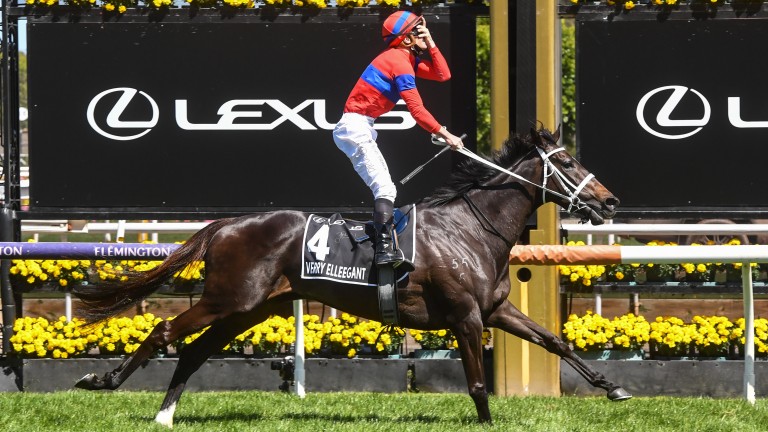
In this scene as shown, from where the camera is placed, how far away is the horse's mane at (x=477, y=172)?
21.9 ft

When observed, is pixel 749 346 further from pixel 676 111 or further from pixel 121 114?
pixel 121 114

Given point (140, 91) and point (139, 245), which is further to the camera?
point (140, 91)

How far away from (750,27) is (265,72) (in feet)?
10.4

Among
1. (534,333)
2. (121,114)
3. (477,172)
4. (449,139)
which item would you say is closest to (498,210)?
(477,172)

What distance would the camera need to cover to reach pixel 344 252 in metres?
6.39

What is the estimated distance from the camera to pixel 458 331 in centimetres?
633

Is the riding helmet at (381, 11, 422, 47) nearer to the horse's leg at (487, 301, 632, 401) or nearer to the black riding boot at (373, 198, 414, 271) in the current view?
the black riding boot at (373, 198, 414, 271)

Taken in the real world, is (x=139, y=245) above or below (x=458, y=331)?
above

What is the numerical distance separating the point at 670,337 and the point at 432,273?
2189 millimetres

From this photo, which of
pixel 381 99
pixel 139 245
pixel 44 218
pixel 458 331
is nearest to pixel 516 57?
pixel 381 99

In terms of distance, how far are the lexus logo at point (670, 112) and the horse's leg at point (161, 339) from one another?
316 cm

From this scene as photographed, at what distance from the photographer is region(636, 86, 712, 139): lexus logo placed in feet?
25.4

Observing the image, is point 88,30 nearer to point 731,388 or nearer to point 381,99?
point 381,99

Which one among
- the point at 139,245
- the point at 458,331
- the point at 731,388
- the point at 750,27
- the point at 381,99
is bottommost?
the point at 731,388
